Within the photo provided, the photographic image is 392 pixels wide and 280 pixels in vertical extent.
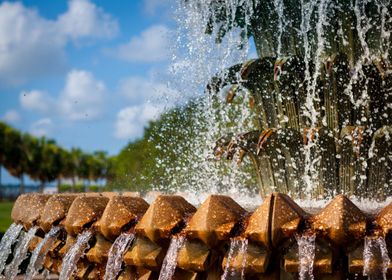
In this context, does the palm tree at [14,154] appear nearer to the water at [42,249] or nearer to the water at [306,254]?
the water at [42,249]

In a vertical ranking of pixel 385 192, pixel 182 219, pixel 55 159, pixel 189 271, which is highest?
pixel 55 159

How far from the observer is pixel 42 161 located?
84562 millimetres

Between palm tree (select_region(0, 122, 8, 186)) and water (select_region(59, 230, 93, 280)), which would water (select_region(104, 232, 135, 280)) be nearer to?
water (select_region(59, 230, 93, 280))

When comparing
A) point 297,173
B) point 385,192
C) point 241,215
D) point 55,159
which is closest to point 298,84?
point 297,173

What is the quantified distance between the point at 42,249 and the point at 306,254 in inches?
97.1

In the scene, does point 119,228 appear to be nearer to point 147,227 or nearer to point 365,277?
point 147,227

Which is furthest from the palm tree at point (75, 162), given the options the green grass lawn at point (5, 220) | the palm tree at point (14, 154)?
the green grass lawn at point (5, 220)

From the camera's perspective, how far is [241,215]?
4035 millimetres

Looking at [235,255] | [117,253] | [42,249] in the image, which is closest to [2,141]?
[42,249]

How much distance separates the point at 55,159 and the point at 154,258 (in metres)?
87.8

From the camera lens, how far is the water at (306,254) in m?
3.71

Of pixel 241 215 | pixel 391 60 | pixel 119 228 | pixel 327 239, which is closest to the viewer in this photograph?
pixel 327 239

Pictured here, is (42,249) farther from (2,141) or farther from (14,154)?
(14,154)

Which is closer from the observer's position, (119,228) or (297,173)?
(119,228)
